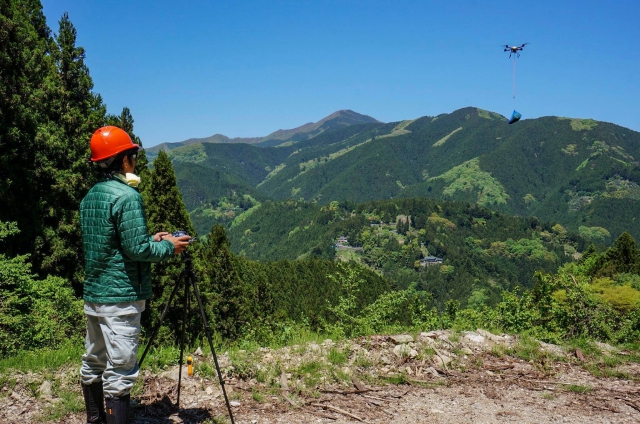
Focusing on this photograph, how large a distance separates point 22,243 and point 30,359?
1463 centimetres

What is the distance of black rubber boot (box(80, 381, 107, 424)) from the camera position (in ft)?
12.8

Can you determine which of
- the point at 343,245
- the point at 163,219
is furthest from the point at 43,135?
the point at 343,245

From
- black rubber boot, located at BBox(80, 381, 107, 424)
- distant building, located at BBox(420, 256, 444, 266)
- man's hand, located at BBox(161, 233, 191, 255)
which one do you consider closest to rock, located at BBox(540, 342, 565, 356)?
man's hand, located at BBox(161, 233, 191, 255)

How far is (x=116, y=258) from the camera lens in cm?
356

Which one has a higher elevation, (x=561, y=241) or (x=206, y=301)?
(x=206, y=301)

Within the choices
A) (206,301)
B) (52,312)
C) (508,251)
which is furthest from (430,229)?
(52,312)

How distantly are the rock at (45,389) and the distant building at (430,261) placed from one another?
581 ft

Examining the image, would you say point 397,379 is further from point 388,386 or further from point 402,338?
point 402,338

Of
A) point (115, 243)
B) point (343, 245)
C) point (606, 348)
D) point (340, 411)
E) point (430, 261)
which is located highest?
point (115, 243)

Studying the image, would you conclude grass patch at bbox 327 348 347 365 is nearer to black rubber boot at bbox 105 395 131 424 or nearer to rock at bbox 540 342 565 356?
black rubber boot at bbox 105 395 131 424

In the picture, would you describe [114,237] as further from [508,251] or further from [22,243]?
[508,251]

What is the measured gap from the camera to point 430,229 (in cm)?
19800

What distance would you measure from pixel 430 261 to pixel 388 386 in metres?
180

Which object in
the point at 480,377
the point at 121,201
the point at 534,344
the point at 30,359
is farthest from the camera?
the point at 534,344
